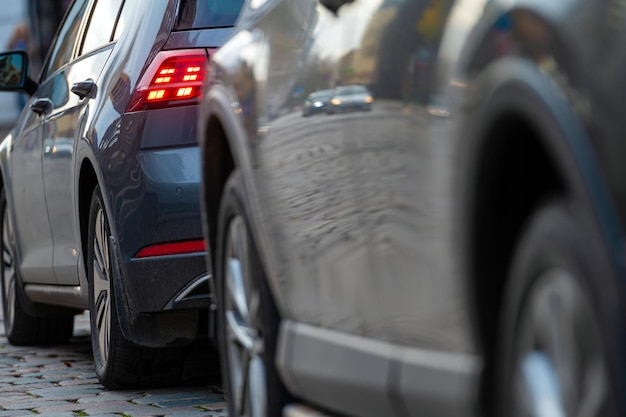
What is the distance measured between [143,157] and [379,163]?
2.73m

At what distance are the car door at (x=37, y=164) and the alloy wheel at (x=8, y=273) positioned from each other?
496mm

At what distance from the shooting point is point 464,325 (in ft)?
8.23

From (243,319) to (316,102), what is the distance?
0.94 m

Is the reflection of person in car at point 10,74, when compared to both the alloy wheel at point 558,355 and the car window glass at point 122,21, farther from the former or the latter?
the alloy wheel at point 558,355

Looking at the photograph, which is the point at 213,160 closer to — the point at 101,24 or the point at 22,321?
the point at 101,24

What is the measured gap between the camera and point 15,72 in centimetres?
780

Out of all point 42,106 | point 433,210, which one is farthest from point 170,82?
point 433,210

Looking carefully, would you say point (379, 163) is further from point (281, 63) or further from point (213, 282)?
point (213, 282)

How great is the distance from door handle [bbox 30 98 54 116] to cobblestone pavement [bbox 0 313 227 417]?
1.27 meters

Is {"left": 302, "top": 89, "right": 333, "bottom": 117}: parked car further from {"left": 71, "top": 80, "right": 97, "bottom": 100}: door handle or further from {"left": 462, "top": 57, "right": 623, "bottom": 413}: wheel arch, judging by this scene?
{"left": 71, "top": 80, "right": 97, "bottom": 100}: door handle

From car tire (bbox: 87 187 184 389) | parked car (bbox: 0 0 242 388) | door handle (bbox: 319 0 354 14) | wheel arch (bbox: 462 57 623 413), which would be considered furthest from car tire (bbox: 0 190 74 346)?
wheel arch (bbox: 462 57 623 413)

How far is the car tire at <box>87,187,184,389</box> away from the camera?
19.3ft

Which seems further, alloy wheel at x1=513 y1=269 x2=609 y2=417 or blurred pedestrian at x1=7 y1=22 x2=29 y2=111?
blurred pedestrian at x1=7 y1=22 x2=29 y2=111

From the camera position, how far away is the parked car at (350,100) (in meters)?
2.96
